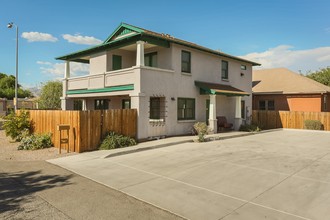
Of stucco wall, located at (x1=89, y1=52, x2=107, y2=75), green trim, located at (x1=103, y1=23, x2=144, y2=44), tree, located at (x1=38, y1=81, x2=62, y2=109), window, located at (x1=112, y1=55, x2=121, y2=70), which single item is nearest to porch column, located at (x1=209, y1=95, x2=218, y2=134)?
green trim, located at (x1=103, y1=23, x2=144, y2=44)

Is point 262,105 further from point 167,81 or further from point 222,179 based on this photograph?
point 222,179

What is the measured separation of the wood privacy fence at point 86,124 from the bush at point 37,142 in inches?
12.0

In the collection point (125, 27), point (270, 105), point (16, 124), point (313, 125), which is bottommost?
point (313, 125)

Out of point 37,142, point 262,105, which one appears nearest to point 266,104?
point 262,105

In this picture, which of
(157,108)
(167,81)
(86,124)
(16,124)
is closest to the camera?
(86,124)

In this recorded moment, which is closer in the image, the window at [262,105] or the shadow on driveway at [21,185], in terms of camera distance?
the shadow on driveway at [21,185]

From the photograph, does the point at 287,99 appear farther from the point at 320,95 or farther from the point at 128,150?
the point at 128,150

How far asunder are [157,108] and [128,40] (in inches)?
196

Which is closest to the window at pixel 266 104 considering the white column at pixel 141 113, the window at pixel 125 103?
the window at pixel 125 103

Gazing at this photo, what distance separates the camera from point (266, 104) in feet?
98.5

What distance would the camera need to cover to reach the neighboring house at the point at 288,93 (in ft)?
85.6

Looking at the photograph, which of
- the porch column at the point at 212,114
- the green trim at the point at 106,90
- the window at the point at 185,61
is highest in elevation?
the window at the point at 185,61

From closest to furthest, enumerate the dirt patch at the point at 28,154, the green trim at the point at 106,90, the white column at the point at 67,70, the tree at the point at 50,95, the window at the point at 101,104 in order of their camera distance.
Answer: the dirt patch at the point at 28,154 < the green trim at the point at 106,90 < the window at the point at 101,104 < the white column at the point at 67,70 < the tree at the point at 50,95

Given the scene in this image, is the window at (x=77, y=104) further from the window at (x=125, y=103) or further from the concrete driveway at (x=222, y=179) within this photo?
the concrete driveway at (x=222, y=179)
